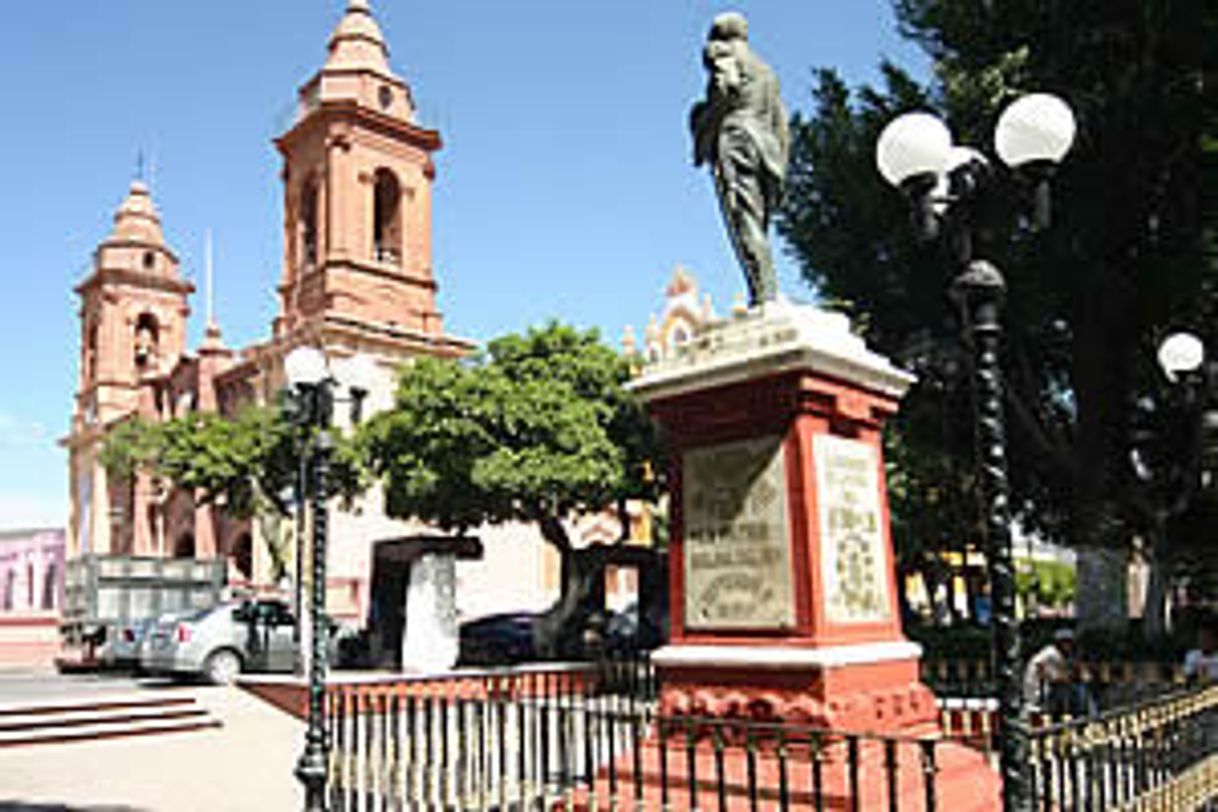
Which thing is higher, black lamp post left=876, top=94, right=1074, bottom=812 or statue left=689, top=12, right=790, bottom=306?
statue left=689, top=12, right=790, bottom=306

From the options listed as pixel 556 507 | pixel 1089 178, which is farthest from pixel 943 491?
pixel 1089 178

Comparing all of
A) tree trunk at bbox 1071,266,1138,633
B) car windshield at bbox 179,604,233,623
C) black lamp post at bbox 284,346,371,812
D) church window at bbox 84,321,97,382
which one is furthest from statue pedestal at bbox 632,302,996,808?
church window at bbox 84,321,97,382

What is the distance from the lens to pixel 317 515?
28.4ft

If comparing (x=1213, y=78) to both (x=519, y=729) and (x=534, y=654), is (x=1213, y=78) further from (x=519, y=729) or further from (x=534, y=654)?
(x=534, y=654)

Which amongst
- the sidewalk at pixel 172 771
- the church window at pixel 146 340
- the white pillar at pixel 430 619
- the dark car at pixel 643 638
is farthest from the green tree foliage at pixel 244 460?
the church window at pixel 146 340

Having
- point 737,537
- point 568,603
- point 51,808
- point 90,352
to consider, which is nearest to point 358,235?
point 568,603

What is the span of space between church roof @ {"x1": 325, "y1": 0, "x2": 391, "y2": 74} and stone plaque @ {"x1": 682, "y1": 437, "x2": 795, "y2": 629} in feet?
119

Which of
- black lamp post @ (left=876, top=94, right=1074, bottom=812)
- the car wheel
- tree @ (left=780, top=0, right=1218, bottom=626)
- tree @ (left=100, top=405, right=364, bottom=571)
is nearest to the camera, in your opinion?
black lamp post @ (left=876, top=94, right=1074, bottom=812)

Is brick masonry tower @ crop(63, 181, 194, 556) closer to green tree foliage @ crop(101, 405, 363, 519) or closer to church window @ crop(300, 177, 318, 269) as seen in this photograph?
church window @ crop(300, 177, 318, 269)

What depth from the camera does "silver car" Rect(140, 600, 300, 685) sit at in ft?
62.3

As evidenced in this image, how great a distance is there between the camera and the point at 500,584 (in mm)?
38125

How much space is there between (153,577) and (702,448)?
23186 millimetres

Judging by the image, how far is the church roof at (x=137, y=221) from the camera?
5303 cm

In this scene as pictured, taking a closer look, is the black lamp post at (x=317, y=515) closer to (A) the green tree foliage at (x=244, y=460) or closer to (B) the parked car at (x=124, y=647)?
(B) the parked car at (x=124, y=647)
